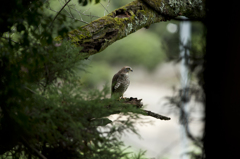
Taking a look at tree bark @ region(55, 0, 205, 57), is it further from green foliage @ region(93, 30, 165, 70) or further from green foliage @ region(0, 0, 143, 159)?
green foliage @ region(93, 30, 165, 70)

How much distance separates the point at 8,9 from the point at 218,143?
1.35 meters

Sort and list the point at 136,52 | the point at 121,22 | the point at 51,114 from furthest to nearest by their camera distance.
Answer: the point at 136,52 → the point at 121,22 → the point at 51,114

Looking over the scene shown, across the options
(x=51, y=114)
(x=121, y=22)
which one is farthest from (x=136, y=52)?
(x=51, y=114)

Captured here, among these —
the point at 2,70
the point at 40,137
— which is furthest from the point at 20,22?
the point at 40,137

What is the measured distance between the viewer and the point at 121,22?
2529mm

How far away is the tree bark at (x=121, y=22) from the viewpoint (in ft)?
7.50

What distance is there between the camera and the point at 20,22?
1.31 m

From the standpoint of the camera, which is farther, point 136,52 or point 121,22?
point 136,52

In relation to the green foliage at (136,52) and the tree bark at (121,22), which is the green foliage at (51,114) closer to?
the tree bark at (121,22)

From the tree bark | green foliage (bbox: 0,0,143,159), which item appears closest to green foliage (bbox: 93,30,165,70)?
the tree bark

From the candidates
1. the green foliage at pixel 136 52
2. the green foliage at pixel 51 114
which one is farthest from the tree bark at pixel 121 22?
the green foliage at pixel 136 52

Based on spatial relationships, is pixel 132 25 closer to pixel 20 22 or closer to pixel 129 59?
pixel 20 22

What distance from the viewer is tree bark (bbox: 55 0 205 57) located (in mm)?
2285

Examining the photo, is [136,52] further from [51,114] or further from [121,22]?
[51,114]
